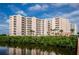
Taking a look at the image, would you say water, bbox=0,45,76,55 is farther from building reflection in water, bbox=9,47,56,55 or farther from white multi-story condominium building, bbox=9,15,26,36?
white multi-story condominium building, bbox=9,15,26,36

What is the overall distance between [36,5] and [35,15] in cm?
12

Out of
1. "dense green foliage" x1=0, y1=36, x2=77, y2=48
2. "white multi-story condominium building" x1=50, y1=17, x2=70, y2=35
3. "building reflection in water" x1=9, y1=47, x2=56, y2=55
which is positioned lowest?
"building reflection in water" x1=9, y1=47, x2=56, y2=55

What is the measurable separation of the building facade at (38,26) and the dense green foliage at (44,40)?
48mm

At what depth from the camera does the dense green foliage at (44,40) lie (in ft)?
9.06

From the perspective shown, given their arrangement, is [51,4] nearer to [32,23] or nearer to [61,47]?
[32,23]

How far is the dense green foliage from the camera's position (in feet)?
9.06

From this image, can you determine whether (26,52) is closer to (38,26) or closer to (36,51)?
(36,51)

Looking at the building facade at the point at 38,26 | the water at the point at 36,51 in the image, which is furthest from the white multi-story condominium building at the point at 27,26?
the water at the point at 36,51

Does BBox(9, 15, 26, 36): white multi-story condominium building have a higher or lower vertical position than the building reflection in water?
higher

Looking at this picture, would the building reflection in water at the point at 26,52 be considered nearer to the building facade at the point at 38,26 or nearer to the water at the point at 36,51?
the water at the point at 36,51

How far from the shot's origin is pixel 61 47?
2.76 m

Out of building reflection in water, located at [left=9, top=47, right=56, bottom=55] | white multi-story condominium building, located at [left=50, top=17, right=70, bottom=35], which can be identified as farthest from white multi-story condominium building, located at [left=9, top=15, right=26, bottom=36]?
white multi-story condominium building, located at [left=50, top=17, right=70, bottom=35]

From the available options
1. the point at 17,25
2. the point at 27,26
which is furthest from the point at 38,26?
the point at 17,25
